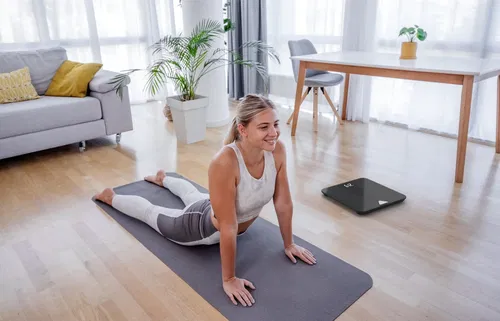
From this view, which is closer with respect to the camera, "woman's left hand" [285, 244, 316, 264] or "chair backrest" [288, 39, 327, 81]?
"woman's left hand" [285, 244, 316, 264]

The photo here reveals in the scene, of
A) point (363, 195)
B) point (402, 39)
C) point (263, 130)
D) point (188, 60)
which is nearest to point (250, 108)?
point (263, 130)

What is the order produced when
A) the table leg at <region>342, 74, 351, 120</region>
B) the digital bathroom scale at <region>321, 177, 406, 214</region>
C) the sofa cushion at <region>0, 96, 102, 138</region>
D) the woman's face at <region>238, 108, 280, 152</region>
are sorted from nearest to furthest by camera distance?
the woman's face at <region>238, 108, 280, 152</region>
the digital bathroom scale at <region>321, 177, 406, 214</region>
the sofa cushion at <region>0, 96, 102, 138</region>
the table leg at <region>342, 74, 351, 120</region>

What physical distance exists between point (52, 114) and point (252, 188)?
213 cm

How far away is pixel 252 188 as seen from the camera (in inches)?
62.0

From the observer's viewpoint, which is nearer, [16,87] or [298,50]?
[16,87]

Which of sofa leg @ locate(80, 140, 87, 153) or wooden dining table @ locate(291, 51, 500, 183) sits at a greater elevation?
wooden dining table @ locate(291, 51, 500, 183)

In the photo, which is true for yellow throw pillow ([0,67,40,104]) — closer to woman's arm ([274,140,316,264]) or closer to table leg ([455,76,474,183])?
woman's arm ([274,140,316,264])

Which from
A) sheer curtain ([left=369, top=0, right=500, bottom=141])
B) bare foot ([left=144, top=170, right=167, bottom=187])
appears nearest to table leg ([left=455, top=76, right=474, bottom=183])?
sheer curtain ([left=369, top=0, right=500, bottom=141])

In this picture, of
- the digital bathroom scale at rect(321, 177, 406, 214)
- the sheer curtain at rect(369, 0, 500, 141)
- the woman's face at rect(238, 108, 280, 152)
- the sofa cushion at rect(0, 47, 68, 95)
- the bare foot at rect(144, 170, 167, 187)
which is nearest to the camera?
the woman's face at rect(238, 108, 280, 152)

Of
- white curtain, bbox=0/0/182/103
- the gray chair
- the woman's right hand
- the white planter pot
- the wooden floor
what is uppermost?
white curtain, bbox=0/0/182/103

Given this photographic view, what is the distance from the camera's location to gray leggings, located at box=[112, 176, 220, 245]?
175cm

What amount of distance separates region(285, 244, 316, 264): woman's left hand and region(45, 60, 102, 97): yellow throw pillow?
7.75 feet

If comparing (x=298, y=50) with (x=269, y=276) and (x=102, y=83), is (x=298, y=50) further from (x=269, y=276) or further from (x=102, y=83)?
(x=269, y=276)

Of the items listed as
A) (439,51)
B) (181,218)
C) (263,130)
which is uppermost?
(439,51)
